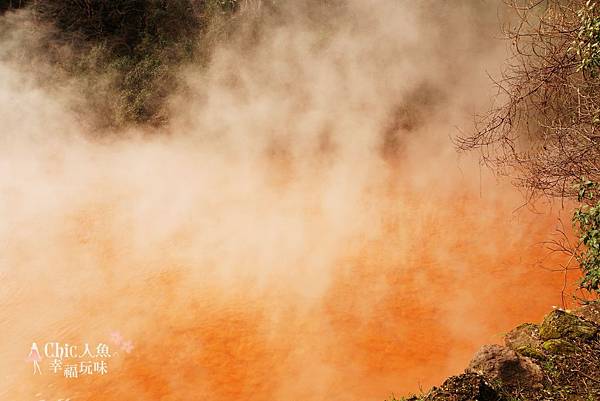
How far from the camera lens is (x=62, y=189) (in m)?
8.29

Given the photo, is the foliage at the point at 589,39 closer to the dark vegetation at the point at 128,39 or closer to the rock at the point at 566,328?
the rock at the point at 566,328

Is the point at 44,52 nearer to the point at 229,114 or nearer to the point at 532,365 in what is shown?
the point at 229,114

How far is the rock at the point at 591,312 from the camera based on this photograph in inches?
131

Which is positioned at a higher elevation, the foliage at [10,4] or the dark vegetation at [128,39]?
the foliage at [10,4]

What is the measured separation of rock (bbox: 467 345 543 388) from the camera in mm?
2736

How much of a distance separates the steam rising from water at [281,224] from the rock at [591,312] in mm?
1422

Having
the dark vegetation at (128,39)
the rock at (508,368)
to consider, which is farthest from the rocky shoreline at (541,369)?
the dark vegetation at (128,39)

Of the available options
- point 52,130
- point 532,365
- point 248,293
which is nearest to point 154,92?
point 52,130

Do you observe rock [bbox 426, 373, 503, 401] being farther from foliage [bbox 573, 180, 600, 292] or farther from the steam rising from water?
the steam rising from water

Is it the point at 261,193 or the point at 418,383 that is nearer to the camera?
the point at 418,383

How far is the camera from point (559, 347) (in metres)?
2.97

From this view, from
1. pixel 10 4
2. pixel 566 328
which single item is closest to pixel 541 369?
pixel 566 328

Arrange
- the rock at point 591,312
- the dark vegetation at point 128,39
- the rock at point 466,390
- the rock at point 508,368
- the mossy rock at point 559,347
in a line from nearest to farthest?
the rock at point 466,390 → the rock at point 508,368 → the mossy rock at point 559,347 → the rock at point 591,312 → the dark vegetation at point 128,39

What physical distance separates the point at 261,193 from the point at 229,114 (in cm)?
333
